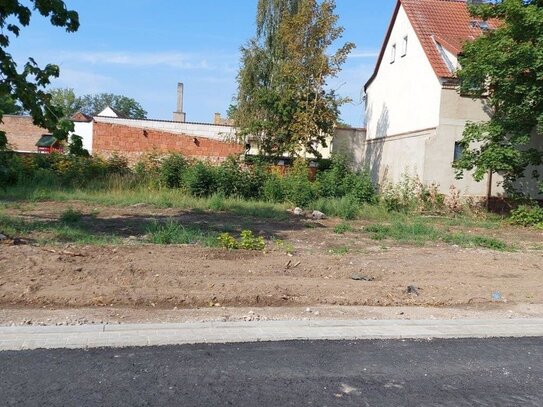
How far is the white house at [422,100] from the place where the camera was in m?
21.5

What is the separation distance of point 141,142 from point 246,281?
26111 millimetres

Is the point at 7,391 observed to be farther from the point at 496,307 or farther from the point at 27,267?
the point at 496,307

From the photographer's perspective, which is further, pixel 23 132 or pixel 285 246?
pixel 23 132

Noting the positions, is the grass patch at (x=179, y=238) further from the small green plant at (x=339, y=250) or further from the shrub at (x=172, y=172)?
the shrub at (x=172, y=172)

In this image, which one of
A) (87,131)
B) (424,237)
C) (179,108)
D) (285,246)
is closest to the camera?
(285,246)

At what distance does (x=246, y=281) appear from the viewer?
7.92 meters

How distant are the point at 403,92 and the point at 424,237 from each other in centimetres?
1362

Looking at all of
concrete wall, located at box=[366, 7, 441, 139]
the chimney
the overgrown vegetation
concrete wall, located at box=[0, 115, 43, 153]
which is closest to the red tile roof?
concrete wall, located at box=[366, 7, 441, 139]

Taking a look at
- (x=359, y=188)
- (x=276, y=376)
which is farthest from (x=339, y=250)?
(x=359, y=188)

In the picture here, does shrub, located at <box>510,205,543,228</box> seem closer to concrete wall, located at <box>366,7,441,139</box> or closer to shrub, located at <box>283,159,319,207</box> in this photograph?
concrete wall, located at <box>366,7,441,139</box>

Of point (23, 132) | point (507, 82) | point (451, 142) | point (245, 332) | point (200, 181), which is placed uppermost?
point (507, 82)

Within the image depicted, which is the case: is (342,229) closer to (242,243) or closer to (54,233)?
(242,243)

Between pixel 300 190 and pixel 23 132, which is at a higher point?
pixel 23 132

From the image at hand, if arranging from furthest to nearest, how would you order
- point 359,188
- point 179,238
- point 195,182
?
point 359,188 < point 195,182 < point 179,238
